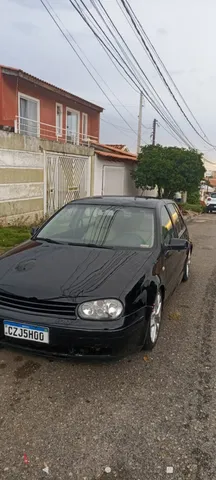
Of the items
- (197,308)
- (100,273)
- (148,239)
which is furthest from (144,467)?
(197,308)

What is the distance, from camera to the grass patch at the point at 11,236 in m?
7.35

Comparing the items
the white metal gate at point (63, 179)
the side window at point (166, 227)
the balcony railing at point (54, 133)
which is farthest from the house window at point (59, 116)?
the side window at point (166, 227)

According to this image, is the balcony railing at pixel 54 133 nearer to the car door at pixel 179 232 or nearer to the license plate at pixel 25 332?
the car door at pixel 179 232

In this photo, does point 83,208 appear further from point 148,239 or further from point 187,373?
point 187,373

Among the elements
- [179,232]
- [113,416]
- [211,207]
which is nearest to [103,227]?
[179,232]

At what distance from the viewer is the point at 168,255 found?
399 centimetres

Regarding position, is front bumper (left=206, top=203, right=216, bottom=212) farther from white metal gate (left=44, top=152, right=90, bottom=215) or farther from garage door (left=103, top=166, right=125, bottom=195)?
white metal gate (left=44, top=152, right=90, bottom=215)

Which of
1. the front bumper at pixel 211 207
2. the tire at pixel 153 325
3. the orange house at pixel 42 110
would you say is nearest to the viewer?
the tire at pixel 153 325

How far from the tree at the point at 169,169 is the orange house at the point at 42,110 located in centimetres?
302

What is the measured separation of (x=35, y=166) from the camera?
10289 millimetres

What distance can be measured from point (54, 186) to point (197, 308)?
25.8ft

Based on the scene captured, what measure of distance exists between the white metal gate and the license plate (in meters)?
8.51

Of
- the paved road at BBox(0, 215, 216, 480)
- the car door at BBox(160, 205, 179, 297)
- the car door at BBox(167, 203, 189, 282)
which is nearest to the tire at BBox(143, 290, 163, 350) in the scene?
the paved road at BBox(0, 215, 216, 480)

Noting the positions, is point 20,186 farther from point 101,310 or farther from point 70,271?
point 101,310
